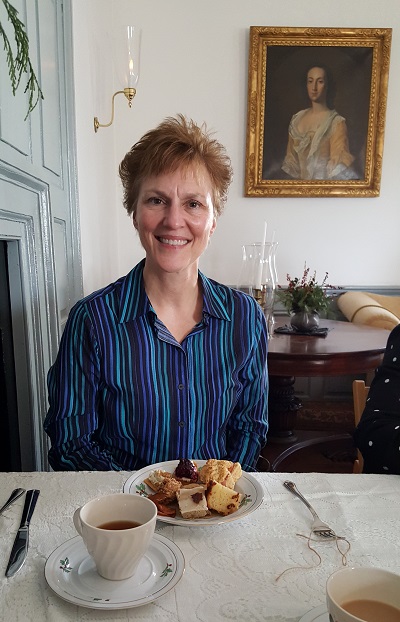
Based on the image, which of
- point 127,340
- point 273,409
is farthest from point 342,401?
point 127,340

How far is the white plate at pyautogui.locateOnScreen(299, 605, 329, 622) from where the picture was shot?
52 centimetres

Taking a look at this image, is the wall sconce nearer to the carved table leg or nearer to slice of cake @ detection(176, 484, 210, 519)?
the carved table leg

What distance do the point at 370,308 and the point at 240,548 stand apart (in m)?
2.53

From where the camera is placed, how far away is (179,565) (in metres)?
0.59

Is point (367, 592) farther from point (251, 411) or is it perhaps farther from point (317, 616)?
point (251, 411)

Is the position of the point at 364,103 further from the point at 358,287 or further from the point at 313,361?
the point at 313,361

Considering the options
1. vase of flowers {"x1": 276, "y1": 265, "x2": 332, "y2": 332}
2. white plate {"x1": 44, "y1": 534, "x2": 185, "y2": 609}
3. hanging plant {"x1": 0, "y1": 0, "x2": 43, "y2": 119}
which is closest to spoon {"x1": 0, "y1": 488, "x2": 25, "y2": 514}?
white plate {"x1": 44, "y1": 534, "x2": 185, "y2": 609}

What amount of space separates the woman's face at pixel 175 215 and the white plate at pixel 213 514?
47 cm

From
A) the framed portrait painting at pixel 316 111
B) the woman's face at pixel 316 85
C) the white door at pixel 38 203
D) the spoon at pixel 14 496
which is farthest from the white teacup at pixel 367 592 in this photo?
the woman's face at pixel 316 85

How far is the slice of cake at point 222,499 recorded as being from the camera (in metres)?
0.71

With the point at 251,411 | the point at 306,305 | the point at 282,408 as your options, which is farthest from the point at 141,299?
Result: the point at 282,408

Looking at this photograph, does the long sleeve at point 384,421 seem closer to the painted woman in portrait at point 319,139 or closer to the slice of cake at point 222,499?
the slice of cake at point 222,499

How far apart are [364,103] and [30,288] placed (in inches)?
108

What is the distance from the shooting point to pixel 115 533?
541mm
